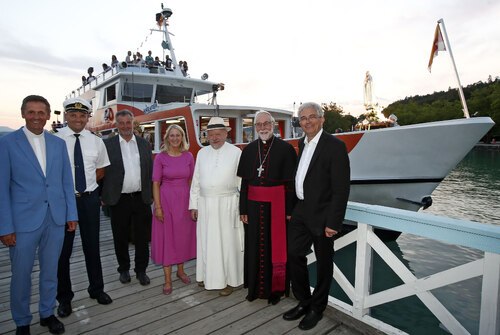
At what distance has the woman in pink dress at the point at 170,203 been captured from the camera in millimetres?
3375

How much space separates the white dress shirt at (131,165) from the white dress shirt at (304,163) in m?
1.88

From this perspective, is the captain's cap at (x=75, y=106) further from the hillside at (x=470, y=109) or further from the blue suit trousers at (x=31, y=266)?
the hillside at (x=470, y=109)

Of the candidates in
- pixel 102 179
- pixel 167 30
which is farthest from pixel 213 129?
pixel 167 30

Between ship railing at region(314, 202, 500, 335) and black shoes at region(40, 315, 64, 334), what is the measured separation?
246 centimetres

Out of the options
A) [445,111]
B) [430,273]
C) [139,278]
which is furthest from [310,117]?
[445,111]

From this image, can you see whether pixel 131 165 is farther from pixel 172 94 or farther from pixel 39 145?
pixel 172 94

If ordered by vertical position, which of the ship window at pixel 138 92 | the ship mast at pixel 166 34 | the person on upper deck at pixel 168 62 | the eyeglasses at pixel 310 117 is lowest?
the eyeglasses at pixel 310 117

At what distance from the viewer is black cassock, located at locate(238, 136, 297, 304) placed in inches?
117

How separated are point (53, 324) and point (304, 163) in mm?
2604

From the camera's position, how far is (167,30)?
50.7 ft

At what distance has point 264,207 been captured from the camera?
299cm

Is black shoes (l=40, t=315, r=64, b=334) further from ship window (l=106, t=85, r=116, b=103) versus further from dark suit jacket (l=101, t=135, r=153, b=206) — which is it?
ship window (l=106, t=85, r=116, b=103)

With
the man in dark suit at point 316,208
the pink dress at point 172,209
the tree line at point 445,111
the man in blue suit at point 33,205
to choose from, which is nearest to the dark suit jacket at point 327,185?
the man in dark suit at point 316,208

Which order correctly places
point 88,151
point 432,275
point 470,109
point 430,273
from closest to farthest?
point 432,275
point 88,151
point 430,273
point 470,109
